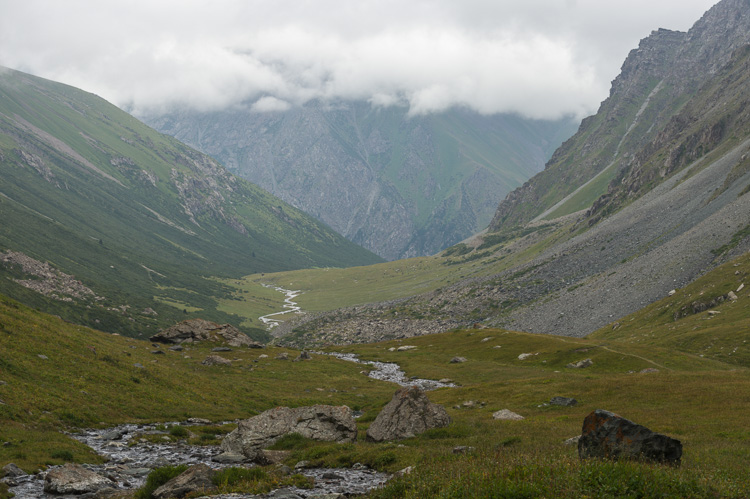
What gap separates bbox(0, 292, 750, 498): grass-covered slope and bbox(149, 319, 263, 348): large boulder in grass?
40.6 ft

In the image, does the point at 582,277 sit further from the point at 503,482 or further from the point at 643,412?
the point at 503,482

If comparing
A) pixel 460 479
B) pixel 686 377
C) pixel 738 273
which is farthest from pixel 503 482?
pixel 738 273

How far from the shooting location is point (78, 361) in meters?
53.6

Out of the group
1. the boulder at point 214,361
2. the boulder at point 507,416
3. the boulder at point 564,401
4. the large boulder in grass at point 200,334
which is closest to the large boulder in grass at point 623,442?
the boulder at point 507,416

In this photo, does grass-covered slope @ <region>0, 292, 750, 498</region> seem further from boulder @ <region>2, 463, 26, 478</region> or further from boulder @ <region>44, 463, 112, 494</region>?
boulder @ <region>44, 463, 112, 494</region>

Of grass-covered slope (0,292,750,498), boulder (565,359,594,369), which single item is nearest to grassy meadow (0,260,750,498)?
grass-covered slope (0,292,750,498)

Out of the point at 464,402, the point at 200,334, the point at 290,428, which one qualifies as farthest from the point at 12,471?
the point at 200,334

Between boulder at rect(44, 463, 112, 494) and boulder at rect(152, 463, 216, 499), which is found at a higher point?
boulder at rect(152, 463, 216, 499)

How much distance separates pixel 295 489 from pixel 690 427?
26.6m

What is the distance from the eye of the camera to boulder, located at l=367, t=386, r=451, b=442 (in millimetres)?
37112

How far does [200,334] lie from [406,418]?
78.9 m

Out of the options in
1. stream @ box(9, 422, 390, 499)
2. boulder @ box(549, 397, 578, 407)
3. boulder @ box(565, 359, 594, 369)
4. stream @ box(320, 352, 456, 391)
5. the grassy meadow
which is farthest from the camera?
stream @ box(320, 352, 456, 391)

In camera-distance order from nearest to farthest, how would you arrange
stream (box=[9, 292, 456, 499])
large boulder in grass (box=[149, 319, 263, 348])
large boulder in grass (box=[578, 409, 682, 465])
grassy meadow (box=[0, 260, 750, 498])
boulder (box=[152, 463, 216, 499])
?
grassy meadow (box=[0, 260, 750, 498]), large boulder in grass (box=[578, 409, 682, 465]), boulder (box=[152, 463, 216, 499]), stream (box=[9, 292, 456, 499]), large boulder in grass (box=[149, 319, 263, 348])

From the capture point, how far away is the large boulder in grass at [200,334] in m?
103
